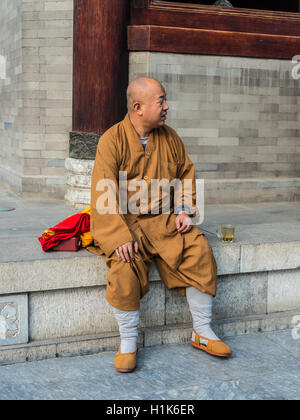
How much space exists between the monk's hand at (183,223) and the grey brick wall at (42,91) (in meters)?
3.65

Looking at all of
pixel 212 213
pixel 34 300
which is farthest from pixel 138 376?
pixel 212 213

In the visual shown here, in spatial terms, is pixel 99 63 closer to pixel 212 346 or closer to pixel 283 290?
pixel 283 290

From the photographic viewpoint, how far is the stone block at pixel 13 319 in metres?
3.63

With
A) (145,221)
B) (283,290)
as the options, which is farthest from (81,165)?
(283,290)

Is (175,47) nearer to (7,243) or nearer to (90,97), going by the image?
(90,97)

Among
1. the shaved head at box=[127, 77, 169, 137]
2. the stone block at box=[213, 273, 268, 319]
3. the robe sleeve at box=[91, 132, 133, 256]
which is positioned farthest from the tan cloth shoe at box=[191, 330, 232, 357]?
the shaved head at box=[127, 77, 169, 137]

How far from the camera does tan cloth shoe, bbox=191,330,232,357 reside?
369 cm

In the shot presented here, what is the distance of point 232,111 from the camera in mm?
7285

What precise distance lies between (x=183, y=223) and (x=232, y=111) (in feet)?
12.3

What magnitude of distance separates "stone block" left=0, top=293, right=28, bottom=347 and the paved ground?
185 millimetres

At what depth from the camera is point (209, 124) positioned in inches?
284

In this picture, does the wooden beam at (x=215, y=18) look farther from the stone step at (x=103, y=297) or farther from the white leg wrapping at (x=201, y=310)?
the white leg wrapping at (x=201, y=310)

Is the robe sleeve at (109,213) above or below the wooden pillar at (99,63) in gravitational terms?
below

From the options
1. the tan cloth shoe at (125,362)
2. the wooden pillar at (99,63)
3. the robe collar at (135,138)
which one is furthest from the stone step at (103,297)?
the wooden pillar at (99,63)
